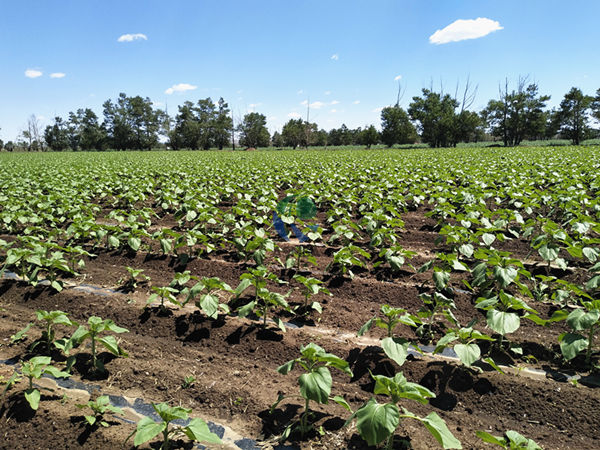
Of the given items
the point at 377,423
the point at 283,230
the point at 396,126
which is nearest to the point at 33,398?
the point at 377,423

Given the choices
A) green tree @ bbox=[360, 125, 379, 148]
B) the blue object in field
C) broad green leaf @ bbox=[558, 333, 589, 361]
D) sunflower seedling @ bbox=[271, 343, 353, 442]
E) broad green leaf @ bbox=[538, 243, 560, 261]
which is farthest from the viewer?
green tree @ bbox=[360, 125, 379, 148]

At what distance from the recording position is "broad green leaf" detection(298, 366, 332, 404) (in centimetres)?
192

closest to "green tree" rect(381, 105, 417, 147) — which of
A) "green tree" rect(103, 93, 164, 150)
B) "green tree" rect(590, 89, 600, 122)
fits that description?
"green tree" rect(590, 89, 600, 122)

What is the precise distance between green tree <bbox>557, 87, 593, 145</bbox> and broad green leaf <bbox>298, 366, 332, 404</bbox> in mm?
70071

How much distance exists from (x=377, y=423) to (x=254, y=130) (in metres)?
90.2

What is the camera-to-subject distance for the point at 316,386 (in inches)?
76.6

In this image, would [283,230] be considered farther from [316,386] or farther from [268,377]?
[316,386]

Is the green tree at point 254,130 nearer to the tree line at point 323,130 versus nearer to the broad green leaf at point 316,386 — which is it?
the tree line at point 323,130

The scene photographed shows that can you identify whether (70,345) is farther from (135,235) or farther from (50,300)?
(135,235)

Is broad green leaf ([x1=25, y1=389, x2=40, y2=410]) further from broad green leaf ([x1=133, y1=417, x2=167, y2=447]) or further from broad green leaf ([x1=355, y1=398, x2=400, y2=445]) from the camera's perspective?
broad green leaf ([x1=355, y1=398, x2=400, y2=445])

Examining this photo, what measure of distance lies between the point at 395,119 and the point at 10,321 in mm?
64772

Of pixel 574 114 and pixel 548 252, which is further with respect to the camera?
pixel 574 114

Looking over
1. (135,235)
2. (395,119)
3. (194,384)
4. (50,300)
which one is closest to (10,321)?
(50,300)

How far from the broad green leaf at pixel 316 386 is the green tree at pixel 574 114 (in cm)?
7007
